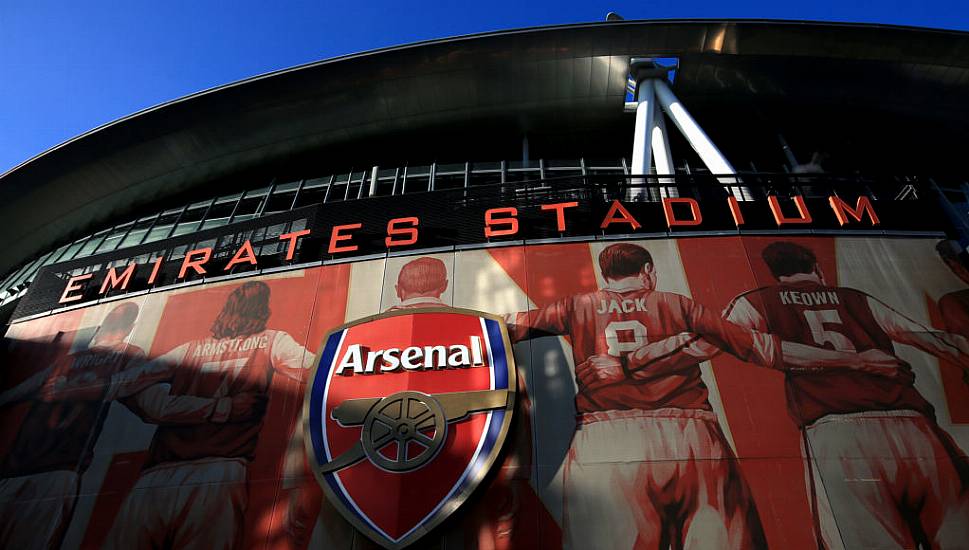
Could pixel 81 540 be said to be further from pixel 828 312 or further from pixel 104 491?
pixel 828 312

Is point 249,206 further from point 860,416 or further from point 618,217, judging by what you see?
point 860,416

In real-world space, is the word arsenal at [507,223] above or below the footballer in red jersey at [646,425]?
above

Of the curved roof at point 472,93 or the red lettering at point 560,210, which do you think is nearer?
the red lettering at point 560,210

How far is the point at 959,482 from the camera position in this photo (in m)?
9.52

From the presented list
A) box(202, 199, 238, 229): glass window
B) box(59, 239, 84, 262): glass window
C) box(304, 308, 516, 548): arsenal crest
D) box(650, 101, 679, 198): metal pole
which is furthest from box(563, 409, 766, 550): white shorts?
box(59, 239, 84, 262): glass window

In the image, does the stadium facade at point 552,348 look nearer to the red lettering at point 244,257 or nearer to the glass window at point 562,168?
the red lettering at point 244,257

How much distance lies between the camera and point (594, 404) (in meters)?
10.9

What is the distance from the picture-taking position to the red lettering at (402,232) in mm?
14543

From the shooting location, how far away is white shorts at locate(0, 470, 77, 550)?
37.4 feet

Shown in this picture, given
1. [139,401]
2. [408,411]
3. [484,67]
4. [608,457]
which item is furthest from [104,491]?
[484,67]

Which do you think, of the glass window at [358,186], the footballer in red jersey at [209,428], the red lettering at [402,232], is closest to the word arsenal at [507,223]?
the red lettering at [402,232]

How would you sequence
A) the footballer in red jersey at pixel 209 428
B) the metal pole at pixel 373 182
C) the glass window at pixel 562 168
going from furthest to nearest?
the glass window at pixel 562 168 < the metal pole at pixel 373 182 < the footballer in red jersey at pixel 209 428

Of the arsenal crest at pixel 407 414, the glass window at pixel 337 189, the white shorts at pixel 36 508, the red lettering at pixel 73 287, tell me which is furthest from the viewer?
the glass window at pixel 337 189

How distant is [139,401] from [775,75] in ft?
75.7
